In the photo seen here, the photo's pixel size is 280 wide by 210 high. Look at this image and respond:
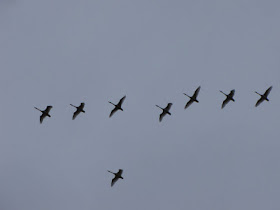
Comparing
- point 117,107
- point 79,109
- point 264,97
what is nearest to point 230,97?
point 264,97

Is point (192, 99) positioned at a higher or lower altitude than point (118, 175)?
higher

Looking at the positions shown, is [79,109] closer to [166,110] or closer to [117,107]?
[117,107]

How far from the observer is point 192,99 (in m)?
146

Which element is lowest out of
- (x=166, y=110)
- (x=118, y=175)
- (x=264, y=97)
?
(x=118, y=175)

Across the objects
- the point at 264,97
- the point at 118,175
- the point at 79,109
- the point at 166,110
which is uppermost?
the point at 264,97

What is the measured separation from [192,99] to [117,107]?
1993cm

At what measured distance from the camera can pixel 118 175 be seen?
474 feet

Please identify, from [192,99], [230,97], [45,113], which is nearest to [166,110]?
[192,99]

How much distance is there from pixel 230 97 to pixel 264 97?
8759 millimetres

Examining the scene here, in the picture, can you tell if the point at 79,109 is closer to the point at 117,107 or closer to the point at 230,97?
the point at 117,107

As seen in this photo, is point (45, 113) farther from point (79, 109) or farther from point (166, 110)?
point (166, 110)

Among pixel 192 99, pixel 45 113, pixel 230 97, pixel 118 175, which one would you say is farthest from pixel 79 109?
pixel 230 97

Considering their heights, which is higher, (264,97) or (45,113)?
(264,97)

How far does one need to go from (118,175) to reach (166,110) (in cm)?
2155
